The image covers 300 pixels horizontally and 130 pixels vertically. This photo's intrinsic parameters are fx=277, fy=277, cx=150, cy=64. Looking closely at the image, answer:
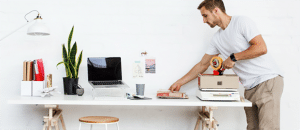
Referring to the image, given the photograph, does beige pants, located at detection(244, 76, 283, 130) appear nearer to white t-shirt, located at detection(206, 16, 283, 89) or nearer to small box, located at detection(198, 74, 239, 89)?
white t-shirt, located at detection(206, 16, 283, 89)

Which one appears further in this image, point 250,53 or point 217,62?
point 217,62

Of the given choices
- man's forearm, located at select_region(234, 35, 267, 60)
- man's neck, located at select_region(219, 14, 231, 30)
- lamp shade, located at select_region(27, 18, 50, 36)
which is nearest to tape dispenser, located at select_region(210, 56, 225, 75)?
man's forearm, located at select_region(234, 35, 267, 60)

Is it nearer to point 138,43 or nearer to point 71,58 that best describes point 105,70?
point 71,58

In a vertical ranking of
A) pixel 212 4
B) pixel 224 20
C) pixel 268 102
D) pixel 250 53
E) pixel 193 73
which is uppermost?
pixel 212 4

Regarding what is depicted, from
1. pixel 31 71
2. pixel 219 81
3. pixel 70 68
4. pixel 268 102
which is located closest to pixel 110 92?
pixel 70 68

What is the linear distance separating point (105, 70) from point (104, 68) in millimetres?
21

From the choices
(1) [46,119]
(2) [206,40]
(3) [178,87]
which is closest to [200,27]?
(2) [206,40]

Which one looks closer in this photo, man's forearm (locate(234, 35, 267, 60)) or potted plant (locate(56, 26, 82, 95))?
man's forearm (locate(234, 35, 267, 60))

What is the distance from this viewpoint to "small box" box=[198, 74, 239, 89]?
2.26 metres

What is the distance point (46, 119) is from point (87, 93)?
57 centimetres

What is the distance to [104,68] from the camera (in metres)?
2.58

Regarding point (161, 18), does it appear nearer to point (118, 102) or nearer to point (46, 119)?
point (118, 102)

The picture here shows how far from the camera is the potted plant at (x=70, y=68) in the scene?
2.54m

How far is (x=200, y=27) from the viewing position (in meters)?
2.83
